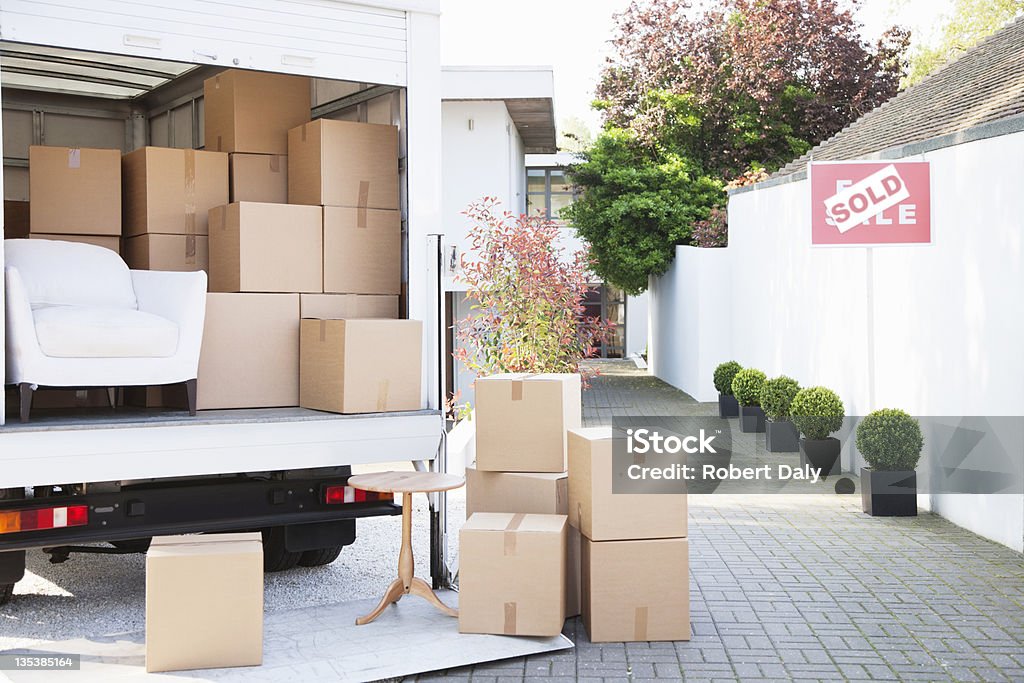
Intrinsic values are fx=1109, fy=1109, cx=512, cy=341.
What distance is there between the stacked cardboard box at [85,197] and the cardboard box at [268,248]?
2.57 ft

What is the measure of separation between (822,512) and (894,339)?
5.50 feet

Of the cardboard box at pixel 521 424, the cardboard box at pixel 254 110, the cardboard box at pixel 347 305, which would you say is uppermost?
the cardboard box at pixel 254 110

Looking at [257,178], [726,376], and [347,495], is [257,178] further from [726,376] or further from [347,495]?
[726,376]

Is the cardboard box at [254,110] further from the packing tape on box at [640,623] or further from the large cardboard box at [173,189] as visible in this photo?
the packing tape on box at [640,623]

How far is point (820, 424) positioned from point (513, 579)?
5.82 metres

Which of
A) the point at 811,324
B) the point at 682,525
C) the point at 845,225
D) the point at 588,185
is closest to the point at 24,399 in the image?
the point at 682,525

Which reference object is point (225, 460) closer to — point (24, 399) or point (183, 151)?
point (24, 399)

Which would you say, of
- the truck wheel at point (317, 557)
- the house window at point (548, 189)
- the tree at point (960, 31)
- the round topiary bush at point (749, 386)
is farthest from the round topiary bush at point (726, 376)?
the tree at point (960, 31)

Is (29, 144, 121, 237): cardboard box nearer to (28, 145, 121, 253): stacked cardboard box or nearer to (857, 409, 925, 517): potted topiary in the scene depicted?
(28, 145, 121, 253): stacked cardboard box

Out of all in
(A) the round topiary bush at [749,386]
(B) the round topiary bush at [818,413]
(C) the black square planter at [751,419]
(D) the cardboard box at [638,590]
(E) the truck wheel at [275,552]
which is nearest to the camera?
(D) the cardboard box at [638,590]

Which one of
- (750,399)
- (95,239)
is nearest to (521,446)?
(95,239)

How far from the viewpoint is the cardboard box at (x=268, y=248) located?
5758 mm

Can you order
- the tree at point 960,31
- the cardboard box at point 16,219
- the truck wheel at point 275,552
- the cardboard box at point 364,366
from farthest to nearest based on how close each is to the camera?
the tree at point 960,31 → the cardboard box at point 16,219 → the truck wheel at point 275,552 → the cardboard box at point 364,366

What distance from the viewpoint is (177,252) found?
20.9 ft
